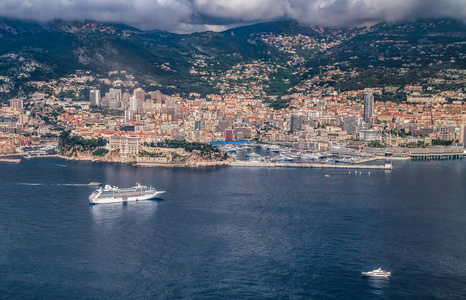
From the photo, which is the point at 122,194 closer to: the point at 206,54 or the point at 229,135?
the point at 229,135

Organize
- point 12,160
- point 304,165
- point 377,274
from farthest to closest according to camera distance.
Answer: point 12,160 → point 304,165 → point 377,274

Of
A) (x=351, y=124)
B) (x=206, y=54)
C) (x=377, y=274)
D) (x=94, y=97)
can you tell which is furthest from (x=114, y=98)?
(x=377, y=274)

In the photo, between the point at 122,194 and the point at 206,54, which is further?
the point at 206,54

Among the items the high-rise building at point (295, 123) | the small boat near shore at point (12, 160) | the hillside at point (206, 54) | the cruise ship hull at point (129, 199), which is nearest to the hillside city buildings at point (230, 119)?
the high-rise building at point (295, 123)

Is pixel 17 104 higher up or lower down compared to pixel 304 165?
higher up

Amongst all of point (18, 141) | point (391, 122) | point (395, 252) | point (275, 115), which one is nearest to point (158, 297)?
point (395, 252)

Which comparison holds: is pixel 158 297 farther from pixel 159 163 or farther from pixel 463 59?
pixel 463 59
